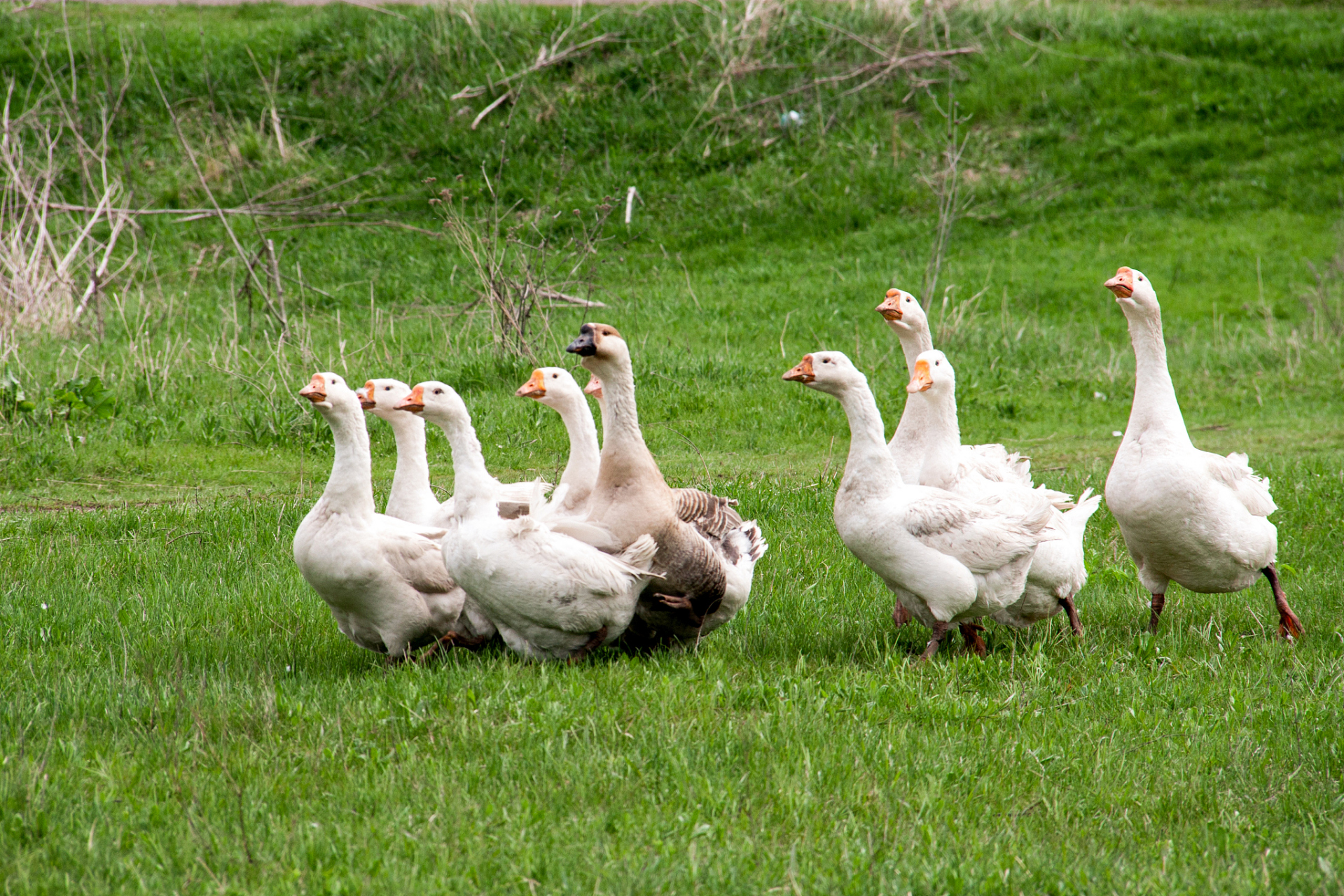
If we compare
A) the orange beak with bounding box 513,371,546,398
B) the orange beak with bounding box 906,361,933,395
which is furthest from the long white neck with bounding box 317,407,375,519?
the orange beak with bounding box 906,361,933,395

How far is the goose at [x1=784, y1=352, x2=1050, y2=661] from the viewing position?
5.93 m

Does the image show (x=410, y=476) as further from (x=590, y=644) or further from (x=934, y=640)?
(x=934, y=640)

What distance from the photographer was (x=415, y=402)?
→ 5926 millimetres

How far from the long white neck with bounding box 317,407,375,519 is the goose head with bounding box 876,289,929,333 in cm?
308

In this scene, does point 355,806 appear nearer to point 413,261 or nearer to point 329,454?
point 329,454

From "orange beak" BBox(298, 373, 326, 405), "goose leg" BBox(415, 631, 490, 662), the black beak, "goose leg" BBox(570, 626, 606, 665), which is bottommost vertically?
"goose leg" BBox(415, 631, 490, 662)

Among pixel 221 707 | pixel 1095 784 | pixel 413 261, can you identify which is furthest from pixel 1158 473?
pixel 413 261

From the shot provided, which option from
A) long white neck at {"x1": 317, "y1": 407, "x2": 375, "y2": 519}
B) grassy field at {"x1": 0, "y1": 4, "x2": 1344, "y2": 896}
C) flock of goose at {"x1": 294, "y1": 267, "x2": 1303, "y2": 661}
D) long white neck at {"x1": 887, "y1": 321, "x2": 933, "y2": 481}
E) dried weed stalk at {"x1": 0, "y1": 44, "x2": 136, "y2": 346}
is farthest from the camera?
dried weed stalk at {"x1": 0, "y1": 44, "x2": 136, "y2": 346}

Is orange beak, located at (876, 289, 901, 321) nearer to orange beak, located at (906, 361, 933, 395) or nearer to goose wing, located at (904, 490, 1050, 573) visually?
orange beak, located at (906, 361, 933, 395)

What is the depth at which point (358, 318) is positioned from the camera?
16.1 m

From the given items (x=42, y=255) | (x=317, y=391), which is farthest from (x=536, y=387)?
(x=42, y=255)

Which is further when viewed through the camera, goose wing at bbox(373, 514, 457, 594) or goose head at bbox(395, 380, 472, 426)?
goose head at bbox(395, 380, 472, 426)

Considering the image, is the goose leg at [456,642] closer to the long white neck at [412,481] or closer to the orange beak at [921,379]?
the long white neck at [412,481]

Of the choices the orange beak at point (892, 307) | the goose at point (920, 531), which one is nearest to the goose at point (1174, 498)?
the goose at point (920, 531)
